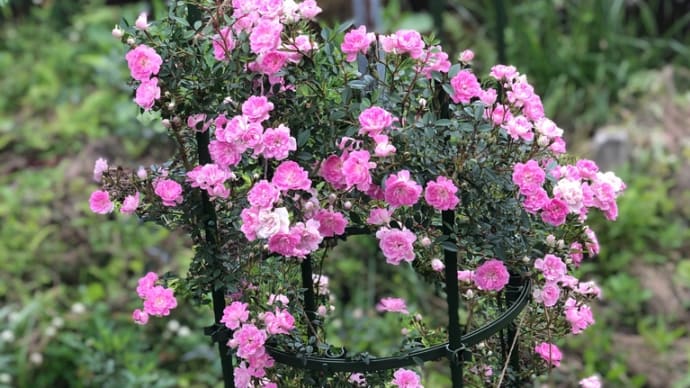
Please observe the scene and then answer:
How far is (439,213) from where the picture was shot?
132cm

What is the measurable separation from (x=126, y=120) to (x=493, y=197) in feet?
8.58

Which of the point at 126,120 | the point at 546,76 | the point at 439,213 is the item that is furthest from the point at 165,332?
the point at 546,76

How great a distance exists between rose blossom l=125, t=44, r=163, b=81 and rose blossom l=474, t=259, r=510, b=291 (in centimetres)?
56

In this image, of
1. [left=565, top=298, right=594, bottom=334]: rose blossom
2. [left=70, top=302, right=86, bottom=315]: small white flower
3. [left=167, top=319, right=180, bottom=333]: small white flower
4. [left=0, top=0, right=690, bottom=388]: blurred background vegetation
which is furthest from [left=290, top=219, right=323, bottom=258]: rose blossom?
[left=70, top=302, right=86, bottom=315]: small white flower

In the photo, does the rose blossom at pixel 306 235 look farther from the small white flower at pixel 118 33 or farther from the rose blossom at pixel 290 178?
the small white flower at pixel 118 33

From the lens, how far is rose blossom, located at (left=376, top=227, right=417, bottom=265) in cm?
120

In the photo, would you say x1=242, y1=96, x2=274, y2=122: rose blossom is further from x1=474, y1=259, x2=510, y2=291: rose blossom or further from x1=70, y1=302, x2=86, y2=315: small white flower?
x1=70, y1=302, x2=86, y2=315: small white flower

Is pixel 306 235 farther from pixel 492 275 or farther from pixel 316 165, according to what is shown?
pixel 492 275

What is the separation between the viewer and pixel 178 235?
119 inches

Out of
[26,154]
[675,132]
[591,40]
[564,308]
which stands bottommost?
[564,308]

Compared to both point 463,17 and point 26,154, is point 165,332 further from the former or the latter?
point 463,17

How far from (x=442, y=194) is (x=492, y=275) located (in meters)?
0.17

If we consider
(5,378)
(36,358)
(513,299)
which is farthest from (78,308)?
(513,299)

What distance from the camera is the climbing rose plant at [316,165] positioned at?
1.17m
